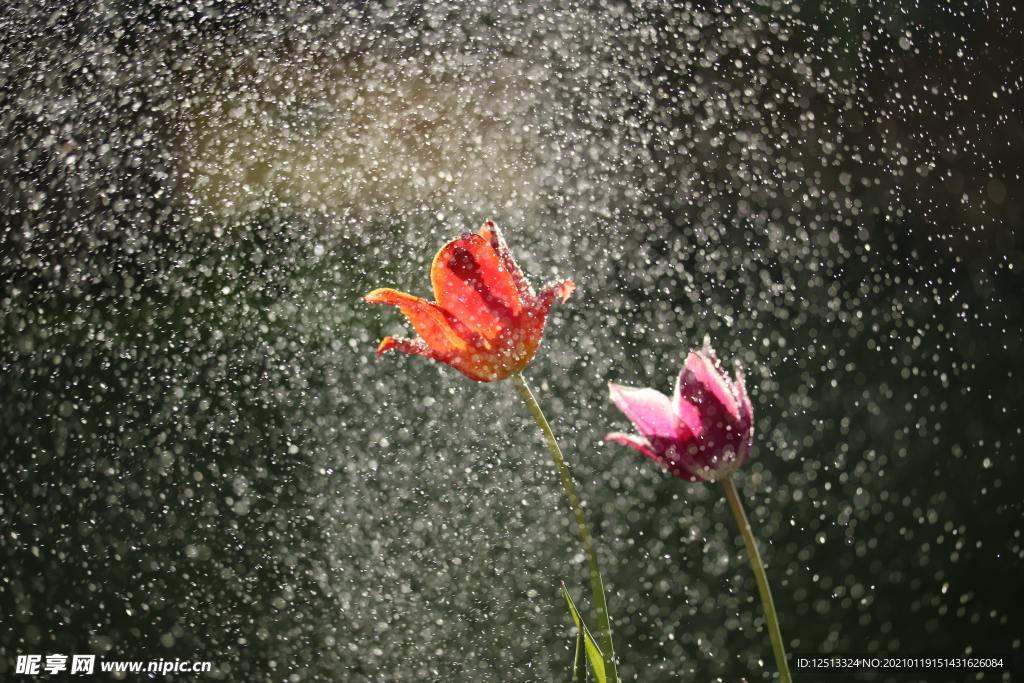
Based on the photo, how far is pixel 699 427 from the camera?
30cm

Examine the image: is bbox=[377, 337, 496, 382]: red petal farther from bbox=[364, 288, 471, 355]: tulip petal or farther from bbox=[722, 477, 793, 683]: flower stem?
bbox=[722, 477, 793, 683]: flower stem

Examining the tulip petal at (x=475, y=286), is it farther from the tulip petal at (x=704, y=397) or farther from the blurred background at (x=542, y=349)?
the blurred background at (x=542, y=349)

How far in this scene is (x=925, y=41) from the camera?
1.53 m

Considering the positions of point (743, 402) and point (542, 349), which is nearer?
point (743, 402)

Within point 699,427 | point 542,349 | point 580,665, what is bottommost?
point 542,349

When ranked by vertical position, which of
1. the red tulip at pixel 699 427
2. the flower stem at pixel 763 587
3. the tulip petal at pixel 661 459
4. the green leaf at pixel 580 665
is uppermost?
the red tulip at pixel 699 427

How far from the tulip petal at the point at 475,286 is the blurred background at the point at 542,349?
839 millimetres

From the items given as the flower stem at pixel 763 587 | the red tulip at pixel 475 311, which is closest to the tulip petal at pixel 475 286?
the red tulip at pixel 475 311

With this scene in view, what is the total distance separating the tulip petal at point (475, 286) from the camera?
33 centimetres

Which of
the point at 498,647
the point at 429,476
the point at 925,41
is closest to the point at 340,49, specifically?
the point at 429,476

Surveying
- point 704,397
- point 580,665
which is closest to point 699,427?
point 704,397

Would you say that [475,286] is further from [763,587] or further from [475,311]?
[763,587]

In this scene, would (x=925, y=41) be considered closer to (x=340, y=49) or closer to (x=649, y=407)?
(x=340, y=49)

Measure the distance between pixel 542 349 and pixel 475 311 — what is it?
132 cm
